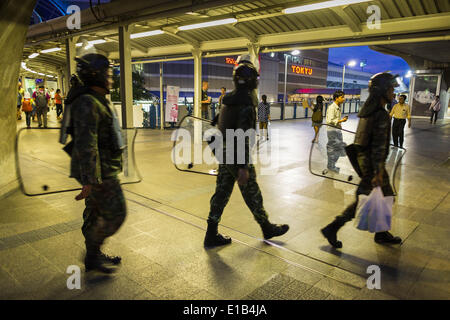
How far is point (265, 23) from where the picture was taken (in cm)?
884

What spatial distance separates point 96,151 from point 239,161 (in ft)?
4.36

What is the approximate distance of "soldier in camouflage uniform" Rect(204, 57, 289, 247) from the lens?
3.07m

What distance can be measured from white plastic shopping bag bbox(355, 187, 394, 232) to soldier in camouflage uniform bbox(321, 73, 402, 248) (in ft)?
0.41

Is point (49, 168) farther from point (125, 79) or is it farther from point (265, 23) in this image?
point (265, 23)

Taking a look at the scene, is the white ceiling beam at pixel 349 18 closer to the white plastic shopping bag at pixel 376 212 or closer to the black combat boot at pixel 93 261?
the white plastic shopping bag at pixel 376 212

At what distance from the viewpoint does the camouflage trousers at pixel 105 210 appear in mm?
2656

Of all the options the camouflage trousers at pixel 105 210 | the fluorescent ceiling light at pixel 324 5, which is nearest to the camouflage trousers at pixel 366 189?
the camouflage trousers at pixel 105 210

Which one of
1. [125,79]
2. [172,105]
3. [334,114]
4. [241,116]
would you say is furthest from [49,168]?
[172,105]

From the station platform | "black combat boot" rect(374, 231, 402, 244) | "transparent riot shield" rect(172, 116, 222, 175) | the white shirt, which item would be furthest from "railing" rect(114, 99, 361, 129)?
"black combat boot" rect(374, 231, 402, 244)

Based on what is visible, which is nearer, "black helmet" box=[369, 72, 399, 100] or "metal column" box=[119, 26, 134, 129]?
"black helmet" box=[369, 72, 399, 100]

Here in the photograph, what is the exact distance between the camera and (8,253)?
3221 millimetres

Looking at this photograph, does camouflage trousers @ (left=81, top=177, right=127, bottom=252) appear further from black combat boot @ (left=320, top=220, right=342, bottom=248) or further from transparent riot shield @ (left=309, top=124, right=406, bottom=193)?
transparent riot shield @ (left=309, top=124, right=406, bottom=193)

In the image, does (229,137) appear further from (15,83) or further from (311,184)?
A: (15,83)

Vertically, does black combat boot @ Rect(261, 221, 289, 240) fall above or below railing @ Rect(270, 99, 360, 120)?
below
